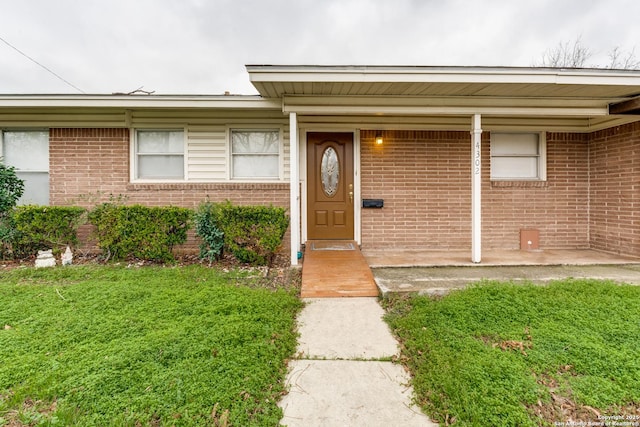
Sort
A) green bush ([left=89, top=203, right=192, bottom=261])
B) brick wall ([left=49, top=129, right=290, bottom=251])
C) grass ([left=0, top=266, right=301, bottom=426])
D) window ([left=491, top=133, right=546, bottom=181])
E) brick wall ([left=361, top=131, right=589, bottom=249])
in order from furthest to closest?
window ([left=491, top=133, right=546, bottom=181]) < brick wall ([left=361, top=131, right=589, bottom=249]) < brick wall ([left=49, top=129, right=290, bottom=251]) < green bush ([left=89, top=203, right=192, bottom=261]) < grass ([left=0, top=266, right=301, bottom=426])

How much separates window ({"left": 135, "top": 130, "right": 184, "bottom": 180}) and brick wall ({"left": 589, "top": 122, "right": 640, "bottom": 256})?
823 cm

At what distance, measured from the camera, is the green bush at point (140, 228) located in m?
4.87

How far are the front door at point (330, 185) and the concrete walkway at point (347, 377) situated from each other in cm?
293

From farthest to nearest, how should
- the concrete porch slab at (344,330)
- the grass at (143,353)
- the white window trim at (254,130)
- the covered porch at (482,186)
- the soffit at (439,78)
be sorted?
the white window trim at (254,130)
the covered porch at (482,186)
the soffit at (439,78)
the concrete porch slab at (344,330)
the grass at (143,353)

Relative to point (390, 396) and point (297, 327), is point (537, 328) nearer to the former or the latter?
point (390, 396)

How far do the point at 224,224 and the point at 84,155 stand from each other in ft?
11.2

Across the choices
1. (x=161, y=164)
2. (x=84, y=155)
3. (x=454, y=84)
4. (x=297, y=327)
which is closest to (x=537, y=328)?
(x=297, y=327)

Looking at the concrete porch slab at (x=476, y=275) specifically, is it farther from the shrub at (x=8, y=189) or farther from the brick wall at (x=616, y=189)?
the shrub at (x=8, y=189)

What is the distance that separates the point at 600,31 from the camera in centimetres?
1341

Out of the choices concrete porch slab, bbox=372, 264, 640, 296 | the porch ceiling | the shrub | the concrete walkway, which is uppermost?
the porch ceiling

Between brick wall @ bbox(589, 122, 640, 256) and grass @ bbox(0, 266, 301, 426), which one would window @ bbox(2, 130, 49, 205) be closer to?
grass @ bbox(0, 266, 301, 426)

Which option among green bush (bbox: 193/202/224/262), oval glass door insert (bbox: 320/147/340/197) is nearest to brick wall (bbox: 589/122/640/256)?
oval glass door insert (bbox: 320/147/340/197)

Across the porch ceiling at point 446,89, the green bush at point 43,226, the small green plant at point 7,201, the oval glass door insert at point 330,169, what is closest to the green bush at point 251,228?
the oval glass door insert at point 330,169

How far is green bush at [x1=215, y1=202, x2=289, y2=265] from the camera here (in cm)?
477
